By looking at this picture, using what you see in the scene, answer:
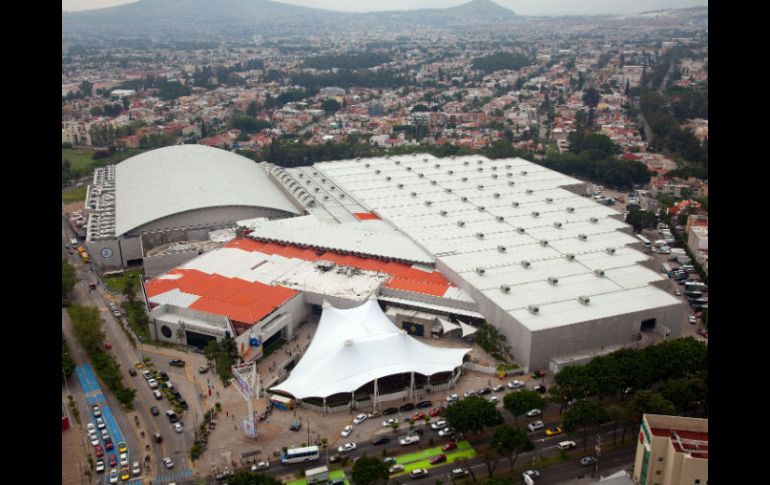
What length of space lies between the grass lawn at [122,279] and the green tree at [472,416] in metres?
19.0

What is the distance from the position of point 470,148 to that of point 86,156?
118 ft

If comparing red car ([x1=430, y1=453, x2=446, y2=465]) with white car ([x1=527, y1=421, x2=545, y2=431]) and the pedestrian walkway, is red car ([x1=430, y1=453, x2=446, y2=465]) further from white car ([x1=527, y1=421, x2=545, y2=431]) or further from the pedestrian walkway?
the pedestrian walkway

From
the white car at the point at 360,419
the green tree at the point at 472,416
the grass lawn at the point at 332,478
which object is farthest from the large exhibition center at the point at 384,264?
the grass lawn at the point at 332,478

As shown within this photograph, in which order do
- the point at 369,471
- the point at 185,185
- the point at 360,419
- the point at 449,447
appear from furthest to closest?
1. the point at 185,185
2. the point at 360,419
3. the point at 449,447
4. the point at 369,471

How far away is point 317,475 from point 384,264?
45.3 feet

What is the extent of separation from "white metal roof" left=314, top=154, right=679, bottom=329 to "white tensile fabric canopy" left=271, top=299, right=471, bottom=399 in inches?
161

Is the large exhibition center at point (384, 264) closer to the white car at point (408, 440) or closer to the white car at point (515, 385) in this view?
the white car at point (515, 385)

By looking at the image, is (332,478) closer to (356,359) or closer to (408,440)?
(408,440)

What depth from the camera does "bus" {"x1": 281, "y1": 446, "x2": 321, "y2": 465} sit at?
1833cm

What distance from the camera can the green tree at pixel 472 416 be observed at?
18.5 m

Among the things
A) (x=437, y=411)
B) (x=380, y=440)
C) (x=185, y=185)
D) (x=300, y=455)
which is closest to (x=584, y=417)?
(x=437, y=411)

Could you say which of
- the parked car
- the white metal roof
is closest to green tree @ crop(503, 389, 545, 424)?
the parked car

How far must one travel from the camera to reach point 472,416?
60.8 ft
